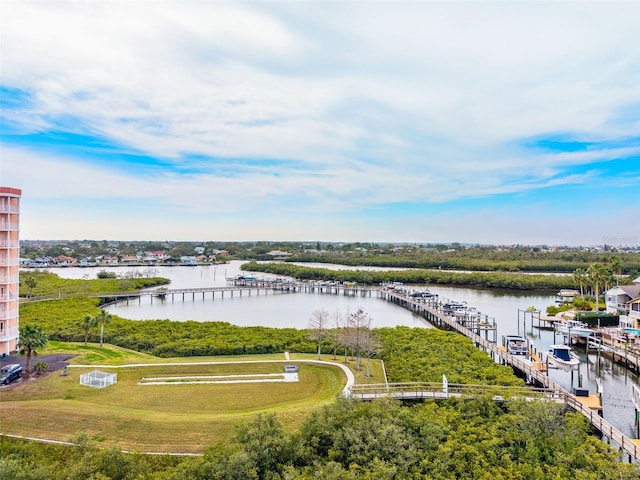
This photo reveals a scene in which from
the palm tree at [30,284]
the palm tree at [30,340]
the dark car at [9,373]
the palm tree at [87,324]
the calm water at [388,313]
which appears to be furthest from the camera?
the palm tree at [30,284]

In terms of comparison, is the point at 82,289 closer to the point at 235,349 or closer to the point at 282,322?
the point at 282,322

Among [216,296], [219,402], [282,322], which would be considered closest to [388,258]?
[216,296]

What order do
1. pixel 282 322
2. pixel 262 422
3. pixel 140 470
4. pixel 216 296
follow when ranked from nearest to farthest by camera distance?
1. pixel 140 470
2. pixel 262 422
3. pixel 282 322
4. pixel 216 296

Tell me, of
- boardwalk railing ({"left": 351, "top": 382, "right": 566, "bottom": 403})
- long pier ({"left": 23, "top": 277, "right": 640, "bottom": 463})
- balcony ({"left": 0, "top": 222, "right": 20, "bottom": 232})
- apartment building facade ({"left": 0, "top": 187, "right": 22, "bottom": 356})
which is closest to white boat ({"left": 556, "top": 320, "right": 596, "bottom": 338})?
long pier ({"left": 23, "top": 277, "right": 640, "bottom": 463})

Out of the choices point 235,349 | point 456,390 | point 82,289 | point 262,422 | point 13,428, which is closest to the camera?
point 262,422

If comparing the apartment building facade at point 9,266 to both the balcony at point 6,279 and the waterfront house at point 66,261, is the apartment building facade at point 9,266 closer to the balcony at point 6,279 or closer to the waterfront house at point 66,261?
the balcony at point 6,279

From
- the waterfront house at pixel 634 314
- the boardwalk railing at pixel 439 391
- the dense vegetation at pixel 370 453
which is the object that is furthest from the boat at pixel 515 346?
the dense vegetation at pixel 370 453

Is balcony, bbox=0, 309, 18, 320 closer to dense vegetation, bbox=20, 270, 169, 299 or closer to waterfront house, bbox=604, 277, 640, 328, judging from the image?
dense vegetation, bbox=20, 270, 169, 299
